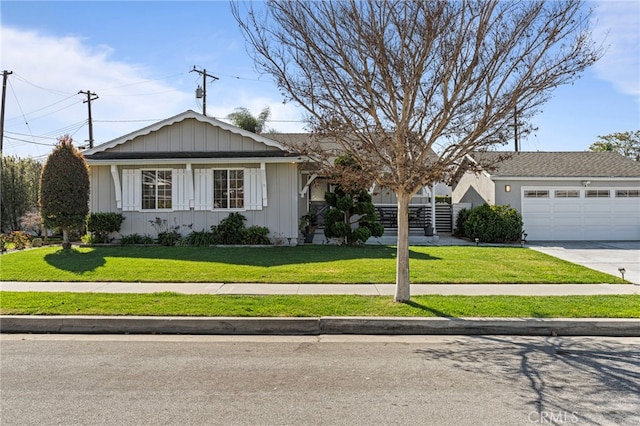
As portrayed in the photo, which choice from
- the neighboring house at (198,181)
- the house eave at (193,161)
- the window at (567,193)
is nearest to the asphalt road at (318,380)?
the house eave at (193,161)

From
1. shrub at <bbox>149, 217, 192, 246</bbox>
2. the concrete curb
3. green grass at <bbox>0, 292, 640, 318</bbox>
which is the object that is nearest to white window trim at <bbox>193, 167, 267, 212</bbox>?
shrub at <bbox>149, 217, 192, 246</bbox>

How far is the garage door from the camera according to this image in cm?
1927

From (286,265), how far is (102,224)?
7.60 meters

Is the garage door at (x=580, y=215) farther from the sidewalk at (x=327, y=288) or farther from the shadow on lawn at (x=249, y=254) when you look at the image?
the sidewalk at (x=327, y=288)

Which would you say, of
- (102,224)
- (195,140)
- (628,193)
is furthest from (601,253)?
(102,224)

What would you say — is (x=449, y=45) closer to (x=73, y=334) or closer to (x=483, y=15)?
(x=483, y=15)

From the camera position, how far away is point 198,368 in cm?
534

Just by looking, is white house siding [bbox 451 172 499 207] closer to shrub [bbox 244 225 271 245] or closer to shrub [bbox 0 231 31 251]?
shrub [bbox 244 225 271 245]

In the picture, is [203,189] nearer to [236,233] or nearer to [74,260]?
[236,233]

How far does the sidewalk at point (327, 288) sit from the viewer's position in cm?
916

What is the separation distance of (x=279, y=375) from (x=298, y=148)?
4.74 m

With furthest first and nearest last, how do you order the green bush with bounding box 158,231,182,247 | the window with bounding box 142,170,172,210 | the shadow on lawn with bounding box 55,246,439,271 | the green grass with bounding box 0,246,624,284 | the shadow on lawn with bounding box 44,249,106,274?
the window with bounding box 142,170,172,210, the green bush with bounding box 158,231,182,247, the shadow on lawn with bounding box 55,246,439,271, the shadow on lawn with bounding box 44,249,106,274, the green grass with bounding box 0,246,624,284

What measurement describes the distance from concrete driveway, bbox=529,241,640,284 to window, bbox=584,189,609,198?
201 cm

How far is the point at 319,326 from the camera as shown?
7004 mm
